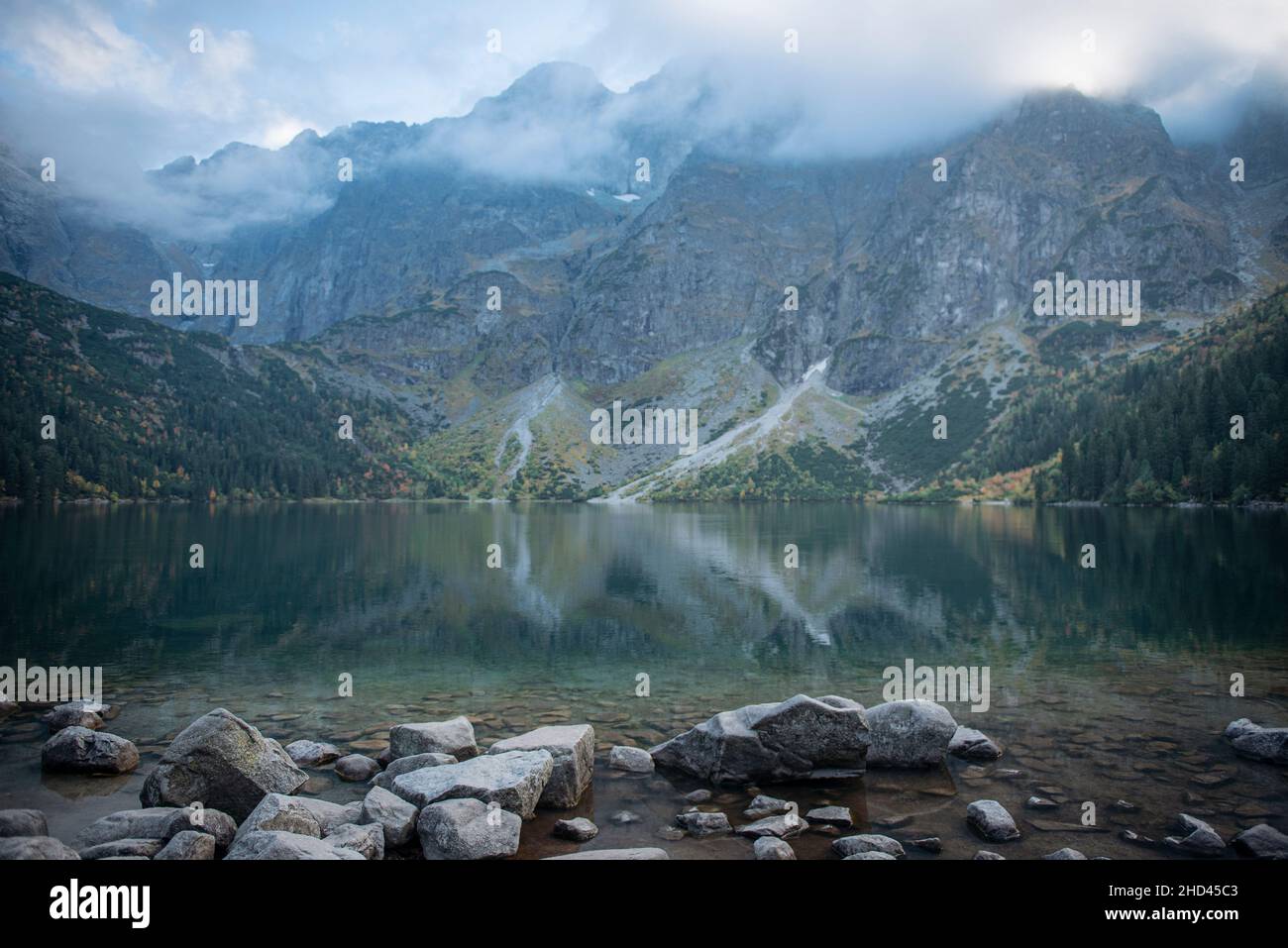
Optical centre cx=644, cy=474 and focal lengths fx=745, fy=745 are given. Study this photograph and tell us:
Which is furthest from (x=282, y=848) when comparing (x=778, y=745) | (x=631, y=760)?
(x=778, y=745)

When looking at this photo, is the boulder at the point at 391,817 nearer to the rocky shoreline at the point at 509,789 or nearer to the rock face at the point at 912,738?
the rocky shoreline at the point at 509,789

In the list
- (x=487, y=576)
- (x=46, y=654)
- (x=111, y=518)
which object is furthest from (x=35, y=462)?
(x=46, y=654)

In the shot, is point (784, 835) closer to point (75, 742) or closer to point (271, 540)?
point (75, 742)

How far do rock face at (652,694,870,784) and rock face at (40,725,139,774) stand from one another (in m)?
13.8

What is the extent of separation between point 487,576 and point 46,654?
3243 centimetres

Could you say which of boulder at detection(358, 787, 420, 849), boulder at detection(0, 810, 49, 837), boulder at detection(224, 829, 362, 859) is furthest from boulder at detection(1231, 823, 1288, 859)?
boulder at detection(0, 810, 49, 837)

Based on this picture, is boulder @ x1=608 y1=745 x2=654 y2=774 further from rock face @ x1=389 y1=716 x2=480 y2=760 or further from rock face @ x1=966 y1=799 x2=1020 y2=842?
rock face @ x1=966 y1=799 x2=1020 y2=842

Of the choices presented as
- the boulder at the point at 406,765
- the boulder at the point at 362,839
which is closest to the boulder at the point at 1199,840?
the boulder at the point at 362,839

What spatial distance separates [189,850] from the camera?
12.9 metres

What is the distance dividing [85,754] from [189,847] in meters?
8.25

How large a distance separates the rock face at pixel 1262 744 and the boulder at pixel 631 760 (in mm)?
15268

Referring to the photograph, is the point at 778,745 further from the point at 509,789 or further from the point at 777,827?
the point at 509,789

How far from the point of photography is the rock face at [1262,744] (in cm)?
1869
